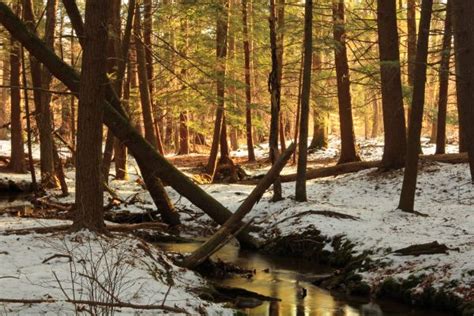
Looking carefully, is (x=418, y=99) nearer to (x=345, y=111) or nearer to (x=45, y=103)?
(x=345, y=111)

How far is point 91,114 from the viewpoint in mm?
7793

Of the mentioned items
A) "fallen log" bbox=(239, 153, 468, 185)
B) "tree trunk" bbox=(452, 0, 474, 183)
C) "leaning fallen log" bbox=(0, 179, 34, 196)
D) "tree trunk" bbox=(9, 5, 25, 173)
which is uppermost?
"tree trunk" bbox=(452, 0, 474, 183)

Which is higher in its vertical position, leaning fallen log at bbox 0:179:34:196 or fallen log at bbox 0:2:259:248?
fallen log at bbox 0:2:259:248

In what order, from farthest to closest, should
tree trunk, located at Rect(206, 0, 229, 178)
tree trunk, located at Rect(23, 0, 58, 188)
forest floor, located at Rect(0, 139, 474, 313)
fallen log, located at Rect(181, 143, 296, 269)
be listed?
tree trunk, located at Rect(206, 0, 229, 178)
tree trunk, located at Rect(23, 0, 58, 188)
fallen log, located at Rect(181, 143, 296, 269)
forest floor, located at Rect(0, 139, 474, 313)

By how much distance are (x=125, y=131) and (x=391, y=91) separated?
9.66 m

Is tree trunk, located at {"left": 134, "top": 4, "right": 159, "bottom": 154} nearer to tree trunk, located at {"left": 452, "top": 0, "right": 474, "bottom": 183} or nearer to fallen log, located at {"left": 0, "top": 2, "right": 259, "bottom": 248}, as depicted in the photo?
fallen log, located at {"left": 0, "top": 2, "right": 259, "bottom": 248}

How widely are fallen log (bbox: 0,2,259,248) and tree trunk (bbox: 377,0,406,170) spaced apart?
6.89 metres

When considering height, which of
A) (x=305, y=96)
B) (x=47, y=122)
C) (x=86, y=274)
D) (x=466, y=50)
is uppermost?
(x=466, y=50)

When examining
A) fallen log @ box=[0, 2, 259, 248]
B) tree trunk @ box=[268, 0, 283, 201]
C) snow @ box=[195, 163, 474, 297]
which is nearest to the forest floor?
A: snow @ box=[195, 163, 474, 297]

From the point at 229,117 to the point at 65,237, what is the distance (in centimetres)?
1473

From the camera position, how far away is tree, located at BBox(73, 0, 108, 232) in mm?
7715

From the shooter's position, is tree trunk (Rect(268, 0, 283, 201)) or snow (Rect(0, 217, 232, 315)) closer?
snow (Rect(0, 217, 232, 315))

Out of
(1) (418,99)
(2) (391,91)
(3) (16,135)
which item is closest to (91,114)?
(1) (418,99)

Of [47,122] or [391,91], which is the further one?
[391,91]
